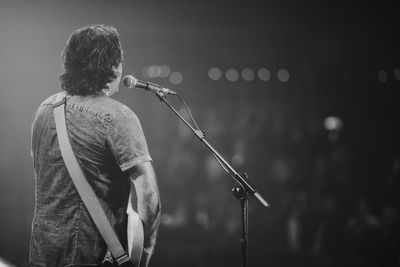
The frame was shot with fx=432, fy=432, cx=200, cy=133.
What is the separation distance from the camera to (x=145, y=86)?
174 cm

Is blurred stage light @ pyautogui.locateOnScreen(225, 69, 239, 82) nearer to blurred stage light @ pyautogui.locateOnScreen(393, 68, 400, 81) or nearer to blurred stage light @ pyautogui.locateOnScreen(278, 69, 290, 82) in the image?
blurred stage light @ pyautogui.locateOnScreen(278, 69, 290, 82)

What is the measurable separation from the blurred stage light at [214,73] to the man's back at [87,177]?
6.11 m

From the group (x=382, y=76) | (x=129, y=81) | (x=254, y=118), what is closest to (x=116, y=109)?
(x=129, y=81)

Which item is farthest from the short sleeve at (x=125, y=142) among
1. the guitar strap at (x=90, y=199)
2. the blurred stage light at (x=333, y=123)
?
the blurred stage light at (x=333, y=123)

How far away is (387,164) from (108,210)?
593 cm

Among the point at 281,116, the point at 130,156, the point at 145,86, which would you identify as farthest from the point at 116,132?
the point at 281,116

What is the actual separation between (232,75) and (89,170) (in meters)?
6.35

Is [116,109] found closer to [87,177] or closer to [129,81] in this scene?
[87,177]

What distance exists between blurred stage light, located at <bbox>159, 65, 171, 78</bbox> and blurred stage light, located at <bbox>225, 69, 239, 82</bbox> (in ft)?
3.28

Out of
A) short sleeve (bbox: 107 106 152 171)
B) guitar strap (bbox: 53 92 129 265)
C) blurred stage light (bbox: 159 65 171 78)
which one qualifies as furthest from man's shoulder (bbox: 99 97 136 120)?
blurred stage light (bbox: 159 65 171 78)

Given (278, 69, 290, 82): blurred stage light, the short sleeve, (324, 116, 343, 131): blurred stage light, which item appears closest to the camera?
the short sleeve

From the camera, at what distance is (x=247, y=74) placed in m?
7.50

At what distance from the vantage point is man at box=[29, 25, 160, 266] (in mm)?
1328

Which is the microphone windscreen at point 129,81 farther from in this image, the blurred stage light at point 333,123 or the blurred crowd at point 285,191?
the blurred stage light at point 333,123
